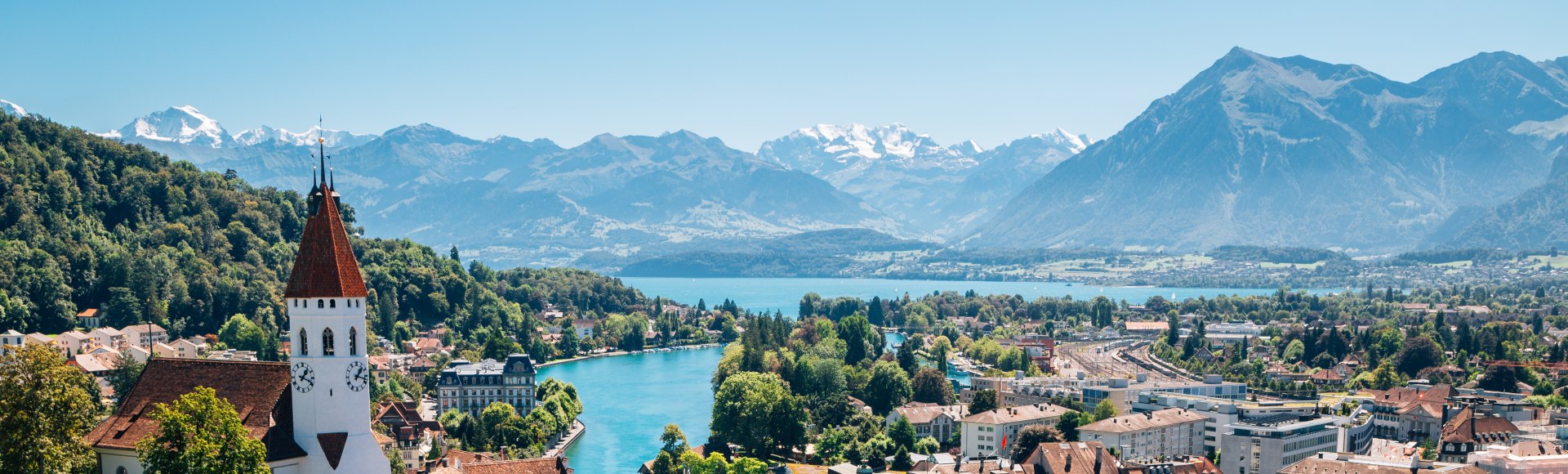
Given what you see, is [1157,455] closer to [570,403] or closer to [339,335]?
[570,403]

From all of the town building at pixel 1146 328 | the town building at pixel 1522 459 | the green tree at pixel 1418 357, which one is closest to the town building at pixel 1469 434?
the town building at pixel 1522 459

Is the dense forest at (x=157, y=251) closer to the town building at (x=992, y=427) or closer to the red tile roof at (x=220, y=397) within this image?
the town building at (x=992, y=427)

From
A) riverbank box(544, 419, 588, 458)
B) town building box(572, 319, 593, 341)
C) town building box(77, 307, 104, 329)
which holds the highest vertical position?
town building box(77, 307, 104, 329)

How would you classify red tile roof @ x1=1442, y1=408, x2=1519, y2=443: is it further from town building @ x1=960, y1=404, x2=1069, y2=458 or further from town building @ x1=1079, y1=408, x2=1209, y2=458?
town building @ x1=960, y1=404, x2=1069, y2=458

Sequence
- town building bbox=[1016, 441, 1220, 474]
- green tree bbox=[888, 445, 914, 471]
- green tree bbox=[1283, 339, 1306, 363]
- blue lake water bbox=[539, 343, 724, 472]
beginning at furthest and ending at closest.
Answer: green tree bbox=[1283, 339, 1306, 363] → blue lake water bbox=[539, 343, 724, 472] → green tree bbox=[888, 445, 914, 471] → town building bbox=[1016, 441, 1220, 474]

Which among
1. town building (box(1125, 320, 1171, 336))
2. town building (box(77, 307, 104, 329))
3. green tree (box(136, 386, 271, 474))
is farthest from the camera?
town building (box(1125, 320, 1171, 336))

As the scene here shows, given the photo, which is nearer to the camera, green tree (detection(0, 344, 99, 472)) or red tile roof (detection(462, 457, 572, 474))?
green tree (detection(0, 344, 99, 472))

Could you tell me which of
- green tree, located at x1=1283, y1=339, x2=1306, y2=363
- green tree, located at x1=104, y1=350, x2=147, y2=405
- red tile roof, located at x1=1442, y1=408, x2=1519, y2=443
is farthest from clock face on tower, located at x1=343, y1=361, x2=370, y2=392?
green tree, located at x1=1283, y1=339, x2=1306, y2=363
